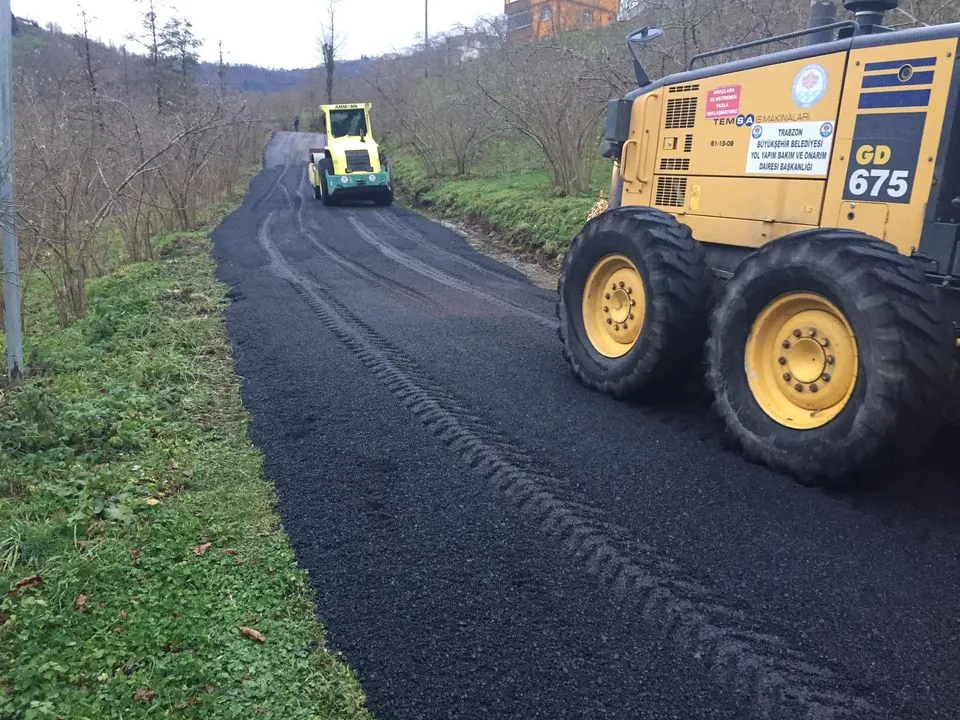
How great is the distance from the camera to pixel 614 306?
568cm

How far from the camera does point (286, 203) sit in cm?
2164

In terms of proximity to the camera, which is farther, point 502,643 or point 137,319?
point 137,319

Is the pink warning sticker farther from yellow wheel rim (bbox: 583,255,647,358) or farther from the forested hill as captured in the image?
the forested hill

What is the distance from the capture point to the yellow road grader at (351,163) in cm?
2045

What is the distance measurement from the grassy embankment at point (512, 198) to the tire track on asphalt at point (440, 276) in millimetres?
2143

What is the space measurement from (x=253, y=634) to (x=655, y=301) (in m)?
3.23

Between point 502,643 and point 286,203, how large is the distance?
2049 centimetres

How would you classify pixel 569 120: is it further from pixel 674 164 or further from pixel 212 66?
pixel 212 66

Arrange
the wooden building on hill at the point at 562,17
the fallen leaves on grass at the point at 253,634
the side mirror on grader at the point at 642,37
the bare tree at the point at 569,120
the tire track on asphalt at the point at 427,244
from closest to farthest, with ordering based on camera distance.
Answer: the fallen leaves on grass at the point at 253,634, the side mirror on grader at the point at 642,37, the tire track on asphalt at the point at 427,244, the bare tree at the point at 569,120, the wooden building on hill at the point at 562,17

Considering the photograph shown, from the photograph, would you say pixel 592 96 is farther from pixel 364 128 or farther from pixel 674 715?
pixel 674 715

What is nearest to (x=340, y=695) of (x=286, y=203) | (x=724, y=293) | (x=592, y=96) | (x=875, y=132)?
(x=724, y=293)

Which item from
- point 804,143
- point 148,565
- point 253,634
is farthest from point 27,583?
point 804,143

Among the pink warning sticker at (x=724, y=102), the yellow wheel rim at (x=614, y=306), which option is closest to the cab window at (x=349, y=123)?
the yellow wheel rim at (x=614, y=306)

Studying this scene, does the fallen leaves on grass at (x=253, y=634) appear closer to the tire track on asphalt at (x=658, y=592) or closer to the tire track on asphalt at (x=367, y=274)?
the tire track on asphalt at (x=658, y=592)
